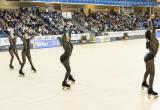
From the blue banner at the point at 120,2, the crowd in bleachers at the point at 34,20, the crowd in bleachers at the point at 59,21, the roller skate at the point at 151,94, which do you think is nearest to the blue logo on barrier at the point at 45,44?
the crowd in bleachers at the point at 34,20

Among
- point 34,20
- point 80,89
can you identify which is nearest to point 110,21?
point 34,20

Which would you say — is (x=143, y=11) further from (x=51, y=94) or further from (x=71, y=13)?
(x=51, y=94)

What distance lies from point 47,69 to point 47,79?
100 inches

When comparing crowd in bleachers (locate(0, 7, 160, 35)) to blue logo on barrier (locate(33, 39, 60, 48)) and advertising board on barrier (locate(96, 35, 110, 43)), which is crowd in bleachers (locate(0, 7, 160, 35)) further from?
blue logo on barrier (locate(33, 39, 60, 48))

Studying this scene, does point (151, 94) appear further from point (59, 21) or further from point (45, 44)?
point (59, 21)

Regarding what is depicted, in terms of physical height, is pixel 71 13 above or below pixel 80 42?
above

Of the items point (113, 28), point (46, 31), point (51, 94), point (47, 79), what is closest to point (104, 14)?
point (113, 28)

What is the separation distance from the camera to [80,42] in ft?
103

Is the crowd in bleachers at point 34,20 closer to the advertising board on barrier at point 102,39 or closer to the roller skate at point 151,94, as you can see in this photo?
the advertising board on barrier at point 102,39

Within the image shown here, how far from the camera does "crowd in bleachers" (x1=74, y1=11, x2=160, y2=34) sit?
3587 cm

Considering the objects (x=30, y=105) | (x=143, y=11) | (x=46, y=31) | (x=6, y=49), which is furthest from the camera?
(x=143, y=11)

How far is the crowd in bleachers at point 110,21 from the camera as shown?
3587cm

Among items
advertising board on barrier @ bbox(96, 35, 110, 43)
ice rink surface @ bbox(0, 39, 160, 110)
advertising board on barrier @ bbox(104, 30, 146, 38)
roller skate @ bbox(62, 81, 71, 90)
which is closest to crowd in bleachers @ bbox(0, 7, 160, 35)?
advertising board on barrier @ bbox(96, 35, 110, 43)

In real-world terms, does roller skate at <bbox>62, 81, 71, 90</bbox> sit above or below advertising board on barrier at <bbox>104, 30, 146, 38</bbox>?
above
